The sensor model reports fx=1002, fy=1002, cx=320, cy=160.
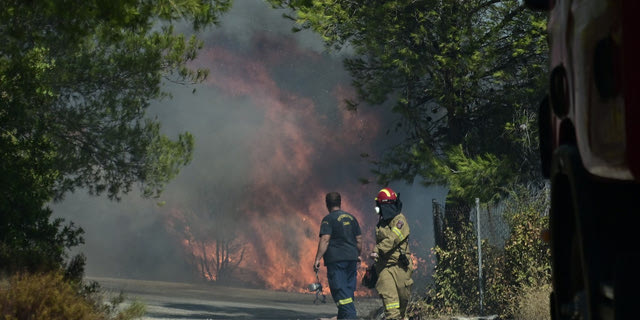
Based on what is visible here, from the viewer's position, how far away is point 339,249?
14.6 metres

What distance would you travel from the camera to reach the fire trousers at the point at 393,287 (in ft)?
45.4

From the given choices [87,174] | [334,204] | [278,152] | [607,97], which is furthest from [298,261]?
[607,97]

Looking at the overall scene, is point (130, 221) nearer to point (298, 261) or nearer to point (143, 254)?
point (143, 254)

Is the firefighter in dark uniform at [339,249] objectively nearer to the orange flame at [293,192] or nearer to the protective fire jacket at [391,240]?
the protective fire jacket at [391,240]

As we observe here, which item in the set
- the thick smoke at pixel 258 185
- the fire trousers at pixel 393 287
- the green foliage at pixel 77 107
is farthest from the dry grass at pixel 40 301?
the thick smoke at pixel 258 185

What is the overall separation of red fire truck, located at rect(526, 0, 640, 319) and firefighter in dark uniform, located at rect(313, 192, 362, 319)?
10.3 metres

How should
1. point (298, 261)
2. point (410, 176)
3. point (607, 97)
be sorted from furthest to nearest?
point (298, 261)
point (410, 176)
point (607, 97)

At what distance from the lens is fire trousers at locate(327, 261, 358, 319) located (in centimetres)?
1460

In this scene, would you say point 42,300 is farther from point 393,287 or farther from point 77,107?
point 77,107

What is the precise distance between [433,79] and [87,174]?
7.03 m

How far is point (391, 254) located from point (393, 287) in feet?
1.53

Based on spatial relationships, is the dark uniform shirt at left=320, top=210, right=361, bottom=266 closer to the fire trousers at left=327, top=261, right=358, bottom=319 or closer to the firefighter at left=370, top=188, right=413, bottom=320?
the fire trousers at left=327, top=261, right=358, bottom=319

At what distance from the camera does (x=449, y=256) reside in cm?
1712

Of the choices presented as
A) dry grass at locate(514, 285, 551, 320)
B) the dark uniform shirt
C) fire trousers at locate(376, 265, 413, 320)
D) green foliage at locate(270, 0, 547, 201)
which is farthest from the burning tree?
dry grass at locate(514, 285, 551, 320)
